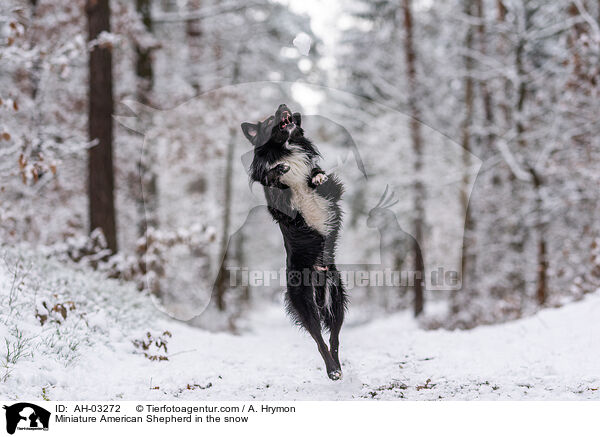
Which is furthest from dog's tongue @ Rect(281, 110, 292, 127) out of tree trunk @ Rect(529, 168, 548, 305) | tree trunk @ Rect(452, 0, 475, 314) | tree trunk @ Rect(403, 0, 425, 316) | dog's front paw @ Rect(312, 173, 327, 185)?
tree trunk @ Rect(452, 0, 475, 314)

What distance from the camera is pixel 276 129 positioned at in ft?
11.0

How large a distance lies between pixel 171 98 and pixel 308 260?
8675mm

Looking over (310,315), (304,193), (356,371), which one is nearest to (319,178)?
(304,193)

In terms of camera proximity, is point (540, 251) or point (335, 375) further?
point (540, 251)

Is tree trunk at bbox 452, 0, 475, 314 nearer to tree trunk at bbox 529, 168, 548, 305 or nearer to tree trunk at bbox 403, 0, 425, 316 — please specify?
tree trunk at bbox 403, 0, 425, 316

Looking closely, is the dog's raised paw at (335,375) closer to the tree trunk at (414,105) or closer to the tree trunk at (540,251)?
the tree trunk at (414,105)

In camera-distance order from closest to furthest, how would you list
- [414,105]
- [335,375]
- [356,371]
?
[335,375] → [356,371] → [414,105]

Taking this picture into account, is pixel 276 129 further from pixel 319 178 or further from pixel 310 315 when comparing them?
pixel 310 315

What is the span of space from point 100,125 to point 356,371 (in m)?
6.31

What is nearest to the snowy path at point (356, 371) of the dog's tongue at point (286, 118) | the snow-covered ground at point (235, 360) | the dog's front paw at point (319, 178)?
the snow-covered ground at point (235, 360)

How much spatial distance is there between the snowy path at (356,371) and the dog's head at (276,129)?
1.75m

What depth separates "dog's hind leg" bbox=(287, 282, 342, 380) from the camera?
12.0 feet

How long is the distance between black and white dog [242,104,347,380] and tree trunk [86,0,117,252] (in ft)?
19.1

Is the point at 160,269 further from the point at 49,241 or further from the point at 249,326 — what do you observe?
the point at 249,326
